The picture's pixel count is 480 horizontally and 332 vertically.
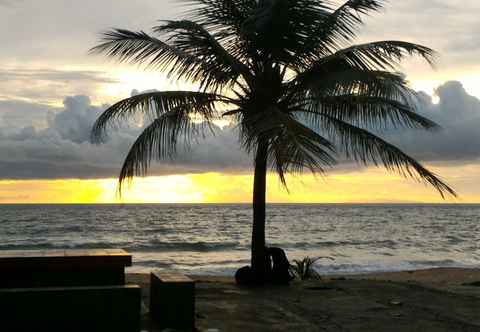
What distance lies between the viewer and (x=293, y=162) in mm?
7121

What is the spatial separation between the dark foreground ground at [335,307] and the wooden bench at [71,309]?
85cm

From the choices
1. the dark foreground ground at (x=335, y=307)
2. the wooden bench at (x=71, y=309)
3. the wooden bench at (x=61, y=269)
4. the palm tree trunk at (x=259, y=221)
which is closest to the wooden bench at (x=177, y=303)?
the dark foreground ground at (x=335, y=307)

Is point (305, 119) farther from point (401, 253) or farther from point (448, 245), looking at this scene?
point (448, 245)

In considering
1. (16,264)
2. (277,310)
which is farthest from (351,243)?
(16,264)

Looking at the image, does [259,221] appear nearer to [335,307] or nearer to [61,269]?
[335,307]

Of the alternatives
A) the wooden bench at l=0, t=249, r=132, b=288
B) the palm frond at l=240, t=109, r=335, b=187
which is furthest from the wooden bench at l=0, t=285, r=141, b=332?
the palm frond at l=240, t=109, r=335, b=187

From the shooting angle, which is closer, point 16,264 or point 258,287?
point 16,264

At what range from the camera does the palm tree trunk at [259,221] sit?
11.5 metres

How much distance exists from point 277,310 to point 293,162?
2.60 metres

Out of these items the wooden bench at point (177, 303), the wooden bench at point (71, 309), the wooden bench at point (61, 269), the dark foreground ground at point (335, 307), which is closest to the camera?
the wooden bench at point (71, 309)

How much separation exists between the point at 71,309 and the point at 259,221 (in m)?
5.98

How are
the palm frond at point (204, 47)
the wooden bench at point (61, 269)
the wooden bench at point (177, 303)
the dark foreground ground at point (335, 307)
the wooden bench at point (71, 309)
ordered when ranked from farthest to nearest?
the palm frond at point (204, 47) < the dark foreground ground at point (335, 307) < the wooden bench at point (177, 303) < the wooden bench at point (61, 269) < the wooden bench at point (71, 309)

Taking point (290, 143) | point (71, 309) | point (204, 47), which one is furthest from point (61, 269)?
point (204, 47)

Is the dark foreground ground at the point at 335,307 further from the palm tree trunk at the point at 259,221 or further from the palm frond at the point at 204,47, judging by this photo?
the palm frond at the point at 204,47
